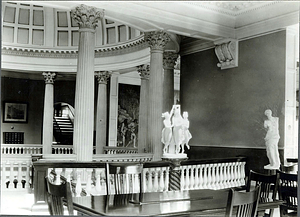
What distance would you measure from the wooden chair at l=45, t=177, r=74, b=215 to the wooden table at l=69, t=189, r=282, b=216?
16.1 inches

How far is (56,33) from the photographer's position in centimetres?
1656

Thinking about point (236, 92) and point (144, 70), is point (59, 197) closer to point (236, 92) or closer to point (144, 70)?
point (236, 92)

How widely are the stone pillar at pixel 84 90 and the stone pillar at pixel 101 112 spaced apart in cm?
766

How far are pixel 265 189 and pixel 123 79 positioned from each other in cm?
1450

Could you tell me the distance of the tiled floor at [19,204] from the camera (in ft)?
20.4

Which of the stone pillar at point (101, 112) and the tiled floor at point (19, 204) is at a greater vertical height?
the stone pillar at point (101, 112)

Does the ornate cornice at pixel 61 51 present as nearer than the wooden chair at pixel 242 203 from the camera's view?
No

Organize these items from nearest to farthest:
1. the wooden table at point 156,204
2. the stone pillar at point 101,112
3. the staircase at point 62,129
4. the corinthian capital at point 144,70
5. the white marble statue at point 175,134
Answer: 1. the wooden table at point 156,204
2. the white marble statue at point 175,134
3. the corinthian capital at point 144,70
4. the stone pillar at point 101,112
5. the staircase at point 62,129

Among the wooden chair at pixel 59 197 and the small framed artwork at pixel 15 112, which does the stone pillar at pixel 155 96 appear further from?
the small framed artwork at pixel 15 112

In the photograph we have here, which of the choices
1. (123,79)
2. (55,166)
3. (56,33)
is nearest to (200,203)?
(55,166)

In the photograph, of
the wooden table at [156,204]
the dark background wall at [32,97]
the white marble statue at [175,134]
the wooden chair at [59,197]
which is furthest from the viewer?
the dark background wall at [32,97]

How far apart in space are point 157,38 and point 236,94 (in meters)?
3.00

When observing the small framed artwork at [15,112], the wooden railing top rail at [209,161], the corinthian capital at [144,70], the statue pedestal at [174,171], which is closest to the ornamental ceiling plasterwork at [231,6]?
the wooden railing top rail at [209,161]

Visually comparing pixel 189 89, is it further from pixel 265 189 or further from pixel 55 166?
pixel 265 189
